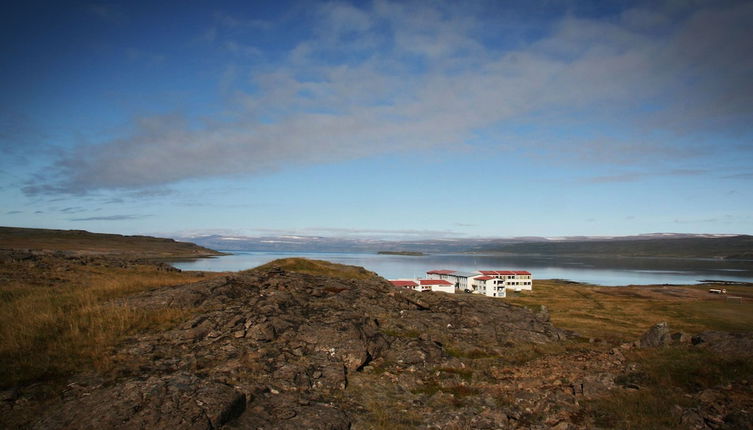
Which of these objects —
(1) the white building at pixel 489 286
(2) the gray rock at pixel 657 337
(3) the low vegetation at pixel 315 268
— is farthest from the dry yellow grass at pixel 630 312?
(3) the low vegetation at pixel 315 268

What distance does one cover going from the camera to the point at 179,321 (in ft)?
50.3

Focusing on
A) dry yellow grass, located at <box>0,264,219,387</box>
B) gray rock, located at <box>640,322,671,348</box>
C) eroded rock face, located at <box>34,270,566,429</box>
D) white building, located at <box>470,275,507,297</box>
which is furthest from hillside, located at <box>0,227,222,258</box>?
gray rock, located at <box>640,322,671,348</box>

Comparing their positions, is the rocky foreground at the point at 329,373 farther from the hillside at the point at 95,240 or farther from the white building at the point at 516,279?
the hillside at the point at 95,240

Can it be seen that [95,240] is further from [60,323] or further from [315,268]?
[60,323]

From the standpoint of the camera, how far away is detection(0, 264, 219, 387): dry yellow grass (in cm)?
1033

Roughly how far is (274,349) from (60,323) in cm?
752

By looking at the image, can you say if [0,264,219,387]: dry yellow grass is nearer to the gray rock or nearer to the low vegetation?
the low vegetation

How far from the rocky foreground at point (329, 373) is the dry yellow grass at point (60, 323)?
33.8 inches

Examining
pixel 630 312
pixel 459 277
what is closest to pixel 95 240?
pixel 459 277

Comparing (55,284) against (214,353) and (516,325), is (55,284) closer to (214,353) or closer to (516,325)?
(214,353)

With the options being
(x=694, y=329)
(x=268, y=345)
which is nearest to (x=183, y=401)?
(x=268, y=345)

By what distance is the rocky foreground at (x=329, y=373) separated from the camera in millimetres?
9070

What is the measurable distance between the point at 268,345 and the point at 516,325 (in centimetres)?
1604

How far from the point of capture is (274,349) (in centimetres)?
1402
